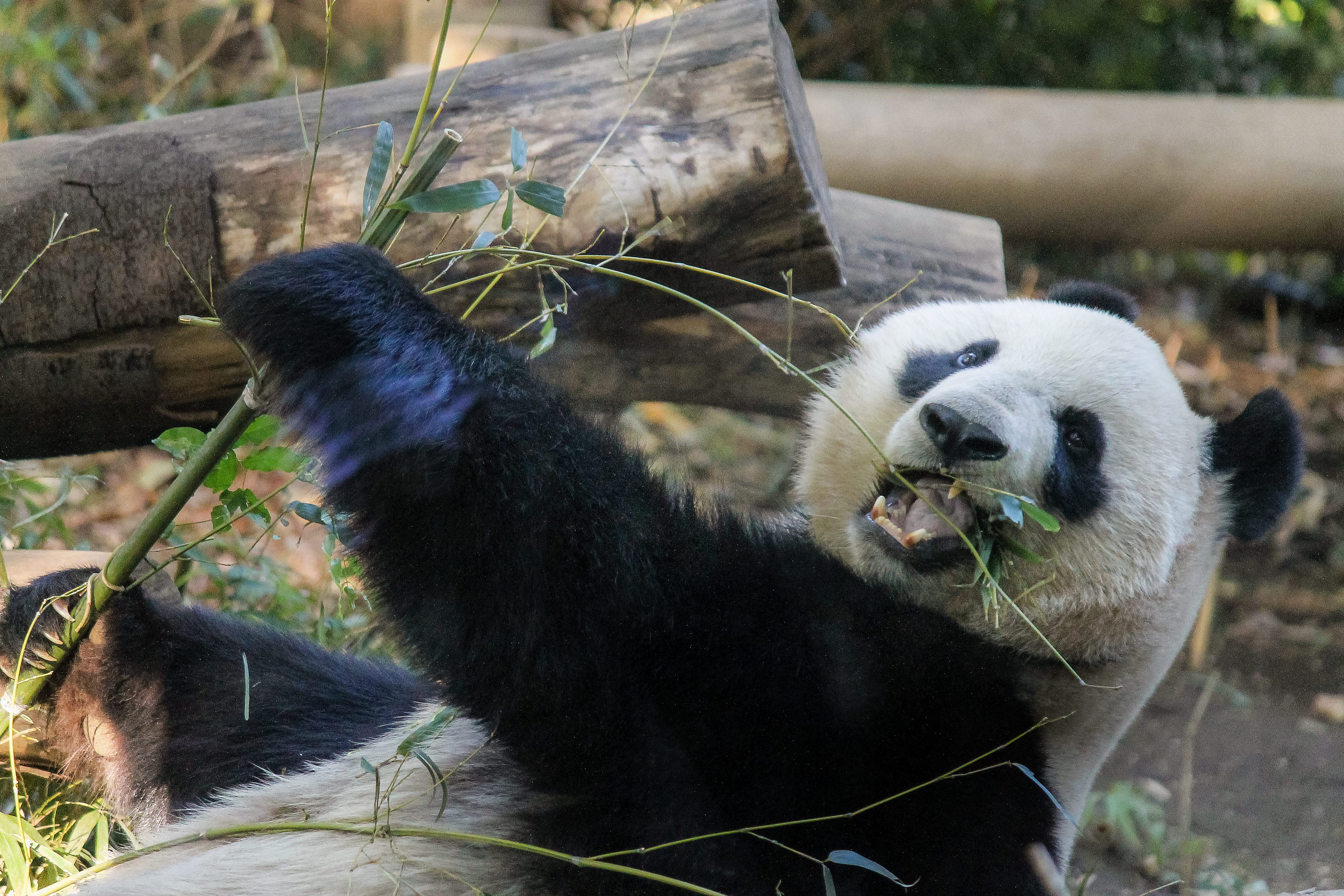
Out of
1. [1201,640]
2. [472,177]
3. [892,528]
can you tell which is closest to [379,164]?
[472,177]

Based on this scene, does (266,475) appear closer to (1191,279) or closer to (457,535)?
(457,535)

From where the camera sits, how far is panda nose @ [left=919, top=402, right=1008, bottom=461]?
82.7 inches

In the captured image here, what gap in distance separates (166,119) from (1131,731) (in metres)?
4.16

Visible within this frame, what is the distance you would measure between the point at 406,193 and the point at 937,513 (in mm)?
1130

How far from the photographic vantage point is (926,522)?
2199 millimetres

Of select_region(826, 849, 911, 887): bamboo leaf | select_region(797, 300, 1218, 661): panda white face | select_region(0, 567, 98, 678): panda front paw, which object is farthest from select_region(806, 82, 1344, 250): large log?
select_region(826, 849, 911, 887): bamboo leaf

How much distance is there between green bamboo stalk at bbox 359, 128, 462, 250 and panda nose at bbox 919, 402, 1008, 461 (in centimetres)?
100

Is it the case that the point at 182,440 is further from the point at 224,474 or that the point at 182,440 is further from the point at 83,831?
the point at 83,831

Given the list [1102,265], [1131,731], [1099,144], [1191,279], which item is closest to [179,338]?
[1131,731]

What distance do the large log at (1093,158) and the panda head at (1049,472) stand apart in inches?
113

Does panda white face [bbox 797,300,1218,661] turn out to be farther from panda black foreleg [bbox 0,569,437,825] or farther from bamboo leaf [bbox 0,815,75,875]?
bamboo leaf [bbox 0,815,75,875]

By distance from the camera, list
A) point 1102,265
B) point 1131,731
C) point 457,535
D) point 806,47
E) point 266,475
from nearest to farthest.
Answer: point 457,535 → point 1131,731 → point 266,475 → point 806,47 → point 1102,265

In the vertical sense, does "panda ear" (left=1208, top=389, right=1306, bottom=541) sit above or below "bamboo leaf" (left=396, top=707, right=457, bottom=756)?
above

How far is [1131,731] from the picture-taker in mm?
4660
